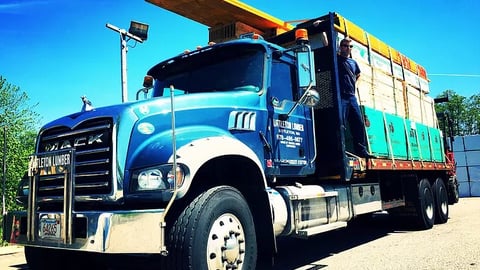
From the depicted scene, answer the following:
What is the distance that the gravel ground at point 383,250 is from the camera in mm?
5789

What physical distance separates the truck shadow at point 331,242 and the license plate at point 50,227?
3065 mm

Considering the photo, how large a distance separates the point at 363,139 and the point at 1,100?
76.8ft

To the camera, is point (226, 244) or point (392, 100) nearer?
point (226, 244)

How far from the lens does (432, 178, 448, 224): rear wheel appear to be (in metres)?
10.0

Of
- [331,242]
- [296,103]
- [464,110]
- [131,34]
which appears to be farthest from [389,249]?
[464,110]

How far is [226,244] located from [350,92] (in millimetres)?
3490

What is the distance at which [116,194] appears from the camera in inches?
147

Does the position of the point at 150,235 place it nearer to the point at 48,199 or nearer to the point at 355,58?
the point at 48,199

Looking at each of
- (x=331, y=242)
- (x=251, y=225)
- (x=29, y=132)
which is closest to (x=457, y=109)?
(x=29, y=132)

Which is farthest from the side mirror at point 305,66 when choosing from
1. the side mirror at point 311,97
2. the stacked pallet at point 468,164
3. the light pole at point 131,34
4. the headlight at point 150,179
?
the stacked pallet at point 468,164

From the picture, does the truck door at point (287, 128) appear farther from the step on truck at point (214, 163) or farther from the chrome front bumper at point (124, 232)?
the chrome front bumper at point (124, 232)

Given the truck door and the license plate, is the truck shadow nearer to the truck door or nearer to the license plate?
the truck door

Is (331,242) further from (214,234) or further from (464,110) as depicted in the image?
(464,110)

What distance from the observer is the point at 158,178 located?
3.70m
